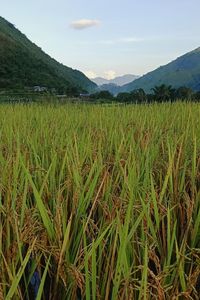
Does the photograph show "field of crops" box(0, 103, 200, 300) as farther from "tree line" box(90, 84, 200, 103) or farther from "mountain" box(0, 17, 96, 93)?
"mountain" box(0, 17, 96, 93)

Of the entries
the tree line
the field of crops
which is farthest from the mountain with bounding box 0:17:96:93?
the field of crops

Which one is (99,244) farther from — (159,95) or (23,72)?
(23,72)

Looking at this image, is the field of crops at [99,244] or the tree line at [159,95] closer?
the field of crops at [99,244]

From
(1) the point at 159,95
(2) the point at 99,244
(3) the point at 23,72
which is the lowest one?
(1) the point at 159,95

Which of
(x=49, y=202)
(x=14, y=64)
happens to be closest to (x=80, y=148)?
(x=49, y=202)

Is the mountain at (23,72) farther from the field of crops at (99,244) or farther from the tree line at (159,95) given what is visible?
the field of crops at (99,244)

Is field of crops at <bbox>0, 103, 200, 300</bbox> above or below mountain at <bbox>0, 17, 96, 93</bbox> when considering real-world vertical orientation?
below

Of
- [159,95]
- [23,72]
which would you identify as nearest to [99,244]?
[159,95]

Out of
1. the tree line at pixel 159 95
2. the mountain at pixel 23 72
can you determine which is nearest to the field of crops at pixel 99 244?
the tree line at pixel 159 95

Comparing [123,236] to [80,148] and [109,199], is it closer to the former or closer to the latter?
[109,199]

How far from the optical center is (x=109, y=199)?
152 centimetres

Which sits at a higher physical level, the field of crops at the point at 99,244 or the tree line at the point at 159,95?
the field of crops at the point at 99,244

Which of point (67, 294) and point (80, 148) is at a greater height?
point (80, 148)

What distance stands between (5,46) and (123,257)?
85259 millimetres
